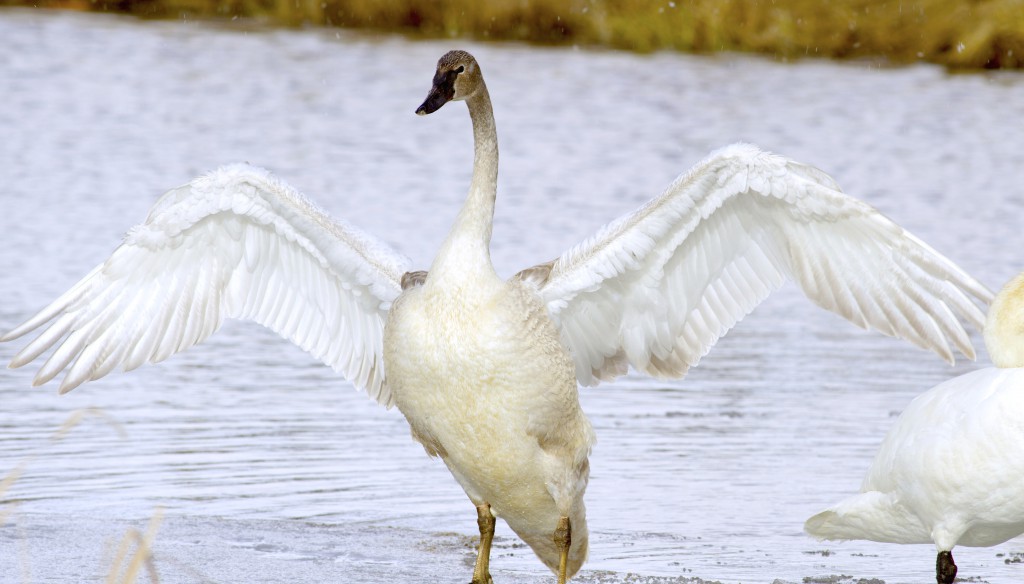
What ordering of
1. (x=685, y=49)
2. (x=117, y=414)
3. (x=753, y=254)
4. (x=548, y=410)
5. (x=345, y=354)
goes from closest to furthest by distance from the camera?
(x=548, y=410)
(x=753, y=254)
(x=345, y=354)
(x=117, y=414)
(x=685, y=49)

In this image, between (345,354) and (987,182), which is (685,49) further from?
(345,354)

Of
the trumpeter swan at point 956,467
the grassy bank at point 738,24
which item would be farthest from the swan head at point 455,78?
the grassy bank at point 738,24

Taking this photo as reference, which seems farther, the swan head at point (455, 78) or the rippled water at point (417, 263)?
the rippled water at point (417, 263)

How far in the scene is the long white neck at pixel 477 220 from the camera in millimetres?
6371

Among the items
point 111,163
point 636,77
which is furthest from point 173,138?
point 636,77

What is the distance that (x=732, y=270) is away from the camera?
23.4 feet

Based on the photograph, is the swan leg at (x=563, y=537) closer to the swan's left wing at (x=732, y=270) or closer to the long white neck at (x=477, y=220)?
the swan's left wing at (x=732, y=270)

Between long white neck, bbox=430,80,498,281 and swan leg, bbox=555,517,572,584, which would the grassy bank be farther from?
swan leg, bbox=555,517,572,584

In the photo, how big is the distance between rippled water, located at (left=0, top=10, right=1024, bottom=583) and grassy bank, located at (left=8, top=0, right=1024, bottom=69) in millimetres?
631

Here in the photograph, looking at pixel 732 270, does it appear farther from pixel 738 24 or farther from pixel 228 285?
pixel 738 24

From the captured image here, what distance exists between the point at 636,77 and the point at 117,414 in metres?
15.6

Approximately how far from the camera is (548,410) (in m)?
6.58

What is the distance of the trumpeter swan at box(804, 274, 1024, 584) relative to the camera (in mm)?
5992

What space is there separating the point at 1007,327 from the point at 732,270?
4.25 ft
